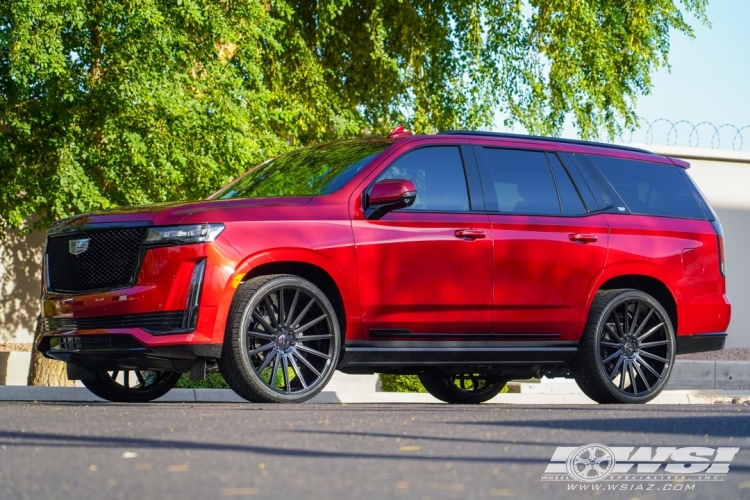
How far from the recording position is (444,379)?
11.5m

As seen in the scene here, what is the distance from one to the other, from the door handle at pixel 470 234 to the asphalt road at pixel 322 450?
1853 mm

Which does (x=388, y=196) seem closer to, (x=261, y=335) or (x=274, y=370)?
(x=261, y=335)

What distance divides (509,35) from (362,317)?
1036cm

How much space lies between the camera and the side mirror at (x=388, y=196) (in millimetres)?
8930

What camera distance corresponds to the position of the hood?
8.49 metres

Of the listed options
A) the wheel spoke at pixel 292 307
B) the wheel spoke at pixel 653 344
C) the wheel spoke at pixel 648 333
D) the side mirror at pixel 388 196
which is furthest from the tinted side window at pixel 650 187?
the wheel spoke at pixel 292 307

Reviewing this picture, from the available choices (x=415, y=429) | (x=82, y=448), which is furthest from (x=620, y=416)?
(x=82, y=448)

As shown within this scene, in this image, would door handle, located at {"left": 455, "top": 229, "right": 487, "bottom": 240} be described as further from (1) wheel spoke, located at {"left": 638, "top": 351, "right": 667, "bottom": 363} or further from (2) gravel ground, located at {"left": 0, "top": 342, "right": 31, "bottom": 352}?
(2) gravel ground, located at {"left": 0, "top": 342, "right": 31, "bottom": 352}

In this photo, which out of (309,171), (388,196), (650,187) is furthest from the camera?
(650,187)

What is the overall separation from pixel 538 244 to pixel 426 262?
104 centimetres

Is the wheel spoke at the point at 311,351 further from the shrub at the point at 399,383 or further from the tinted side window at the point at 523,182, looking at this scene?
the shrub at the point at 399,383

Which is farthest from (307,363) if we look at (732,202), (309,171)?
(732,202)

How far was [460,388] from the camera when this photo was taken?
461 inches

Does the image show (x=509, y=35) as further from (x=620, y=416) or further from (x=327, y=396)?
(x=620, y=416)
